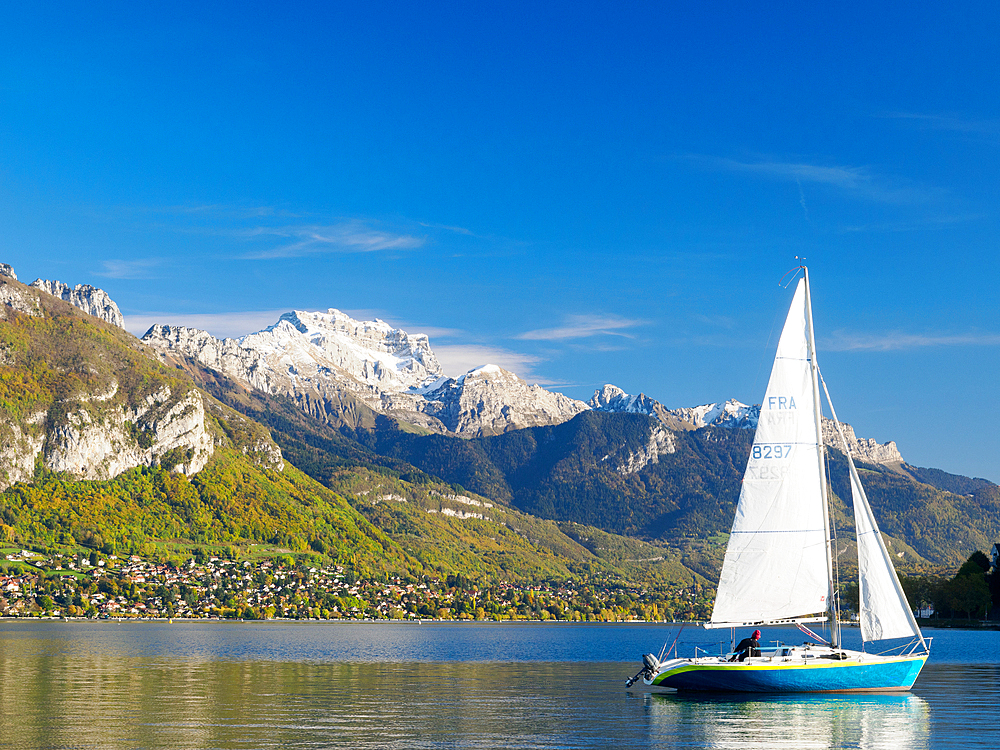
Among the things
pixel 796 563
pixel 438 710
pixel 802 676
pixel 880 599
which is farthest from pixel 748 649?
pixel 438 710

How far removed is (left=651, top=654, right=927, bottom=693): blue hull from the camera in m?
57.9

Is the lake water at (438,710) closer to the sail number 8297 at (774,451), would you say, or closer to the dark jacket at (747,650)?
the dark jacket at (747,650)

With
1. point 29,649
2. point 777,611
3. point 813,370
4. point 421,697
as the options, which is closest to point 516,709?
point 421,697

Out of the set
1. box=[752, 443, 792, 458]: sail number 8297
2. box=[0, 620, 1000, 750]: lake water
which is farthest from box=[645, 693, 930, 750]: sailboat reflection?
box=[752, 443, 792, 458]: sail number 8297

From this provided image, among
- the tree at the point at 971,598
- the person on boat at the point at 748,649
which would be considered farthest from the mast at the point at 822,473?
the tree at the point at 971,598

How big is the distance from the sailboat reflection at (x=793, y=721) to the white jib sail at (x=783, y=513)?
15.9ft

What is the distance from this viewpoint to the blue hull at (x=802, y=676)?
57.9 metres

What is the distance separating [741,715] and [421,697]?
20410 millimetres

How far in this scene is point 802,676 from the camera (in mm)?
57906

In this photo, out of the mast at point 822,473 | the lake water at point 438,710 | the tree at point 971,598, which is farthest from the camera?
the tree at point 971,598

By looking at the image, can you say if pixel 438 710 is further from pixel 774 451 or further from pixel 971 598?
pixel 971 598

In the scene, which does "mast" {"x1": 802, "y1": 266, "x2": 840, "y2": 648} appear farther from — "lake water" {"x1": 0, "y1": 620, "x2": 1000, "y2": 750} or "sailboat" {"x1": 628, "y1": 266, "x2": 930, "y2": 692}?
"lake water" {"x1": 0, "y1": 620, "x2": 1000, "y2": 750}

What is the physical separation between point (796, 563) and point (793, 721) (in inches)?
377

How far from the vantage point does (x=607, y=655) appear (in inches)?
5020
